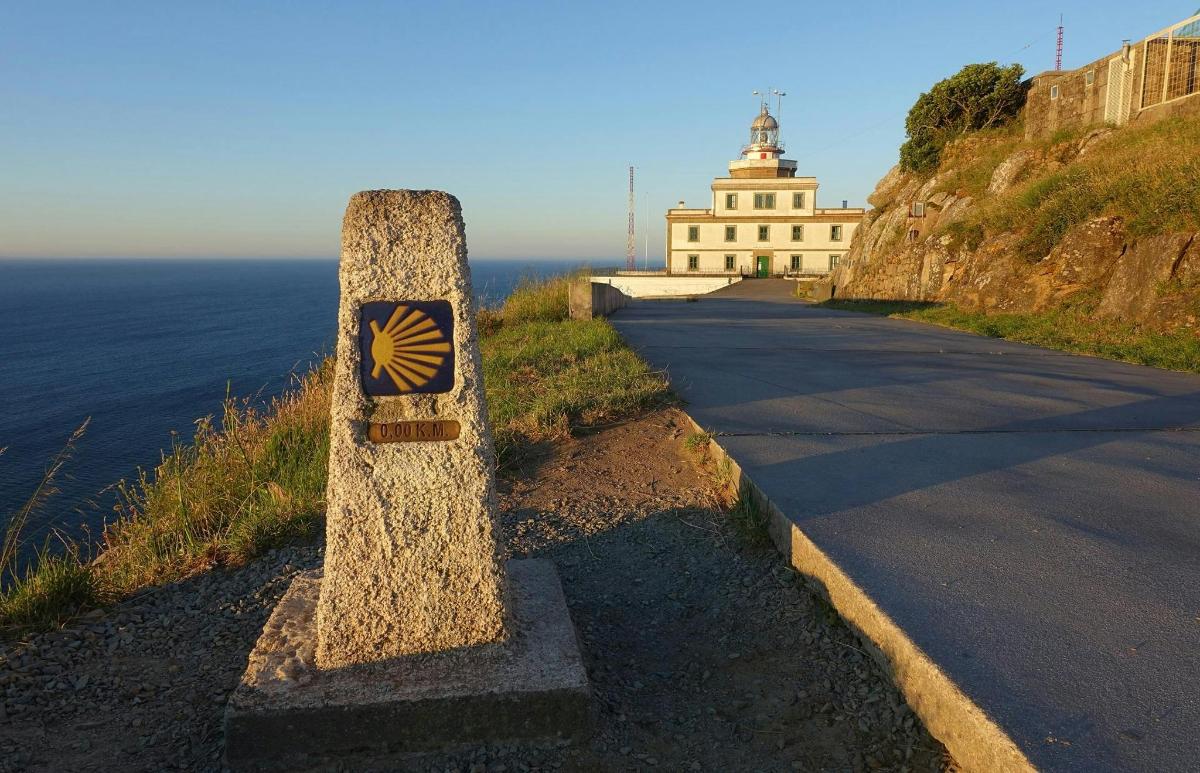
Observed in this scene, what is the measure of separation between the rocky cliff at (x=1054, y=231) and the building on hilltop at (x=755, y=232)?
2528 cm

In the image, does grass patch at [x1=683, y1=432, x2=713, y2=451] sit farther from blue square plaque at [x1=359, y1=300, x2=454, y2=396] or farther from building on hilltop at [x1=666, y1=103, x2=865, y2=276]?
building on hilltop at [x1=666, y1=103, x2=865, y2=276]

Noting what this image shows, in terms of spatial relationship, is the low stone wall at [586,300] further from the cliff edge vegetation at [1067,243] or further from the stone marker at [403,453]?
the stone marker at [403,453]

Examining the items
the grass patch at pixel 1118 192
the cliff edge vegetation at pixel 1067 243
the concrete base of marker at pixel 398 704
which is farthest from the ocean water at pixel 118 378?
the grass patch at pixel 1118 192

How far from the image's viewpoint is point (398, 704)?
267 centimetres

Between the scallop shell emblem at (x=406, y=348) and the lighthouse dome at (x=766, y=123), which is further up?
the lighthouse dome at (x=766, y=123)

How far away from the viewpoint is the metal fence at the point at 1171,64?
15.6 metres

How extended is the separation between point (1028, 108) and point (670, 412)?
69.5 ft

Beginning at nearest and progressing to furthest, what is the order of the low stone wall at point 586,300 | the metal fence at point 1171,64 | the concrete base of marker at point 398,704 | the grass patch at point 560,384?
1. the concrete base of marker at point 398,704
2. the grass patch at point 560,384
3. the low stone wall at point 586,300
4. the metal fence at point 1171,64

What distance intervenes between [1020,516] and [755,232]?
4731cm

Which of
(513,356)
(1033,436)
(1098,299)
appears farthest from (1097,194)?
(513,356)

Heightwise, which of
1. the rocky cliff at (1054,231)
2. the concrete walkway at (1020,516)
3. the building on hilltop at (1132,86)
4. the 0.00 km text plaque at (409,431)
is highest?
the building on hilltop at (1132,86)

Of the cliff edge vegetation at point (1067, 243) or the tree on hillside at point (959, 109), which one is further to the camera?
the tree on hillside at point (959, 109)

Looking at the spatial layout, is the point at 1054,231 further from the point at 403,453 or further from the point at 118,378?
the point at 118,378

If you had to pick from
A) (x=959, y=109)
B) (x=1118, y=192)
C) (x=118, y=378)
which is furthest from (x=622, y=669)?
(x=118, y=378)
